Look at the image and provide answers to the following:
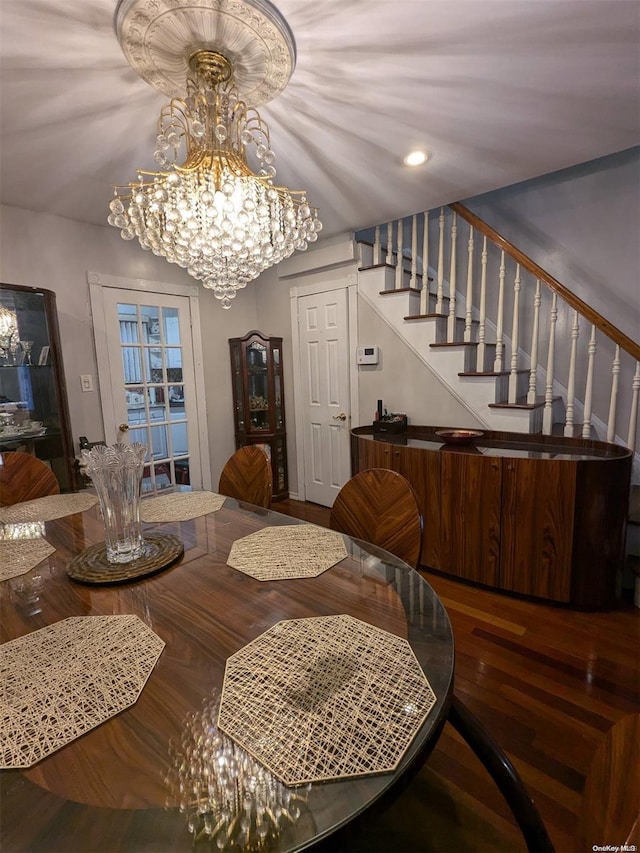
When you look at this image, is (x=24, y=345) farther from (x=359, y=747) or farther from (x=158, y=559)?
(x=359, y=747)

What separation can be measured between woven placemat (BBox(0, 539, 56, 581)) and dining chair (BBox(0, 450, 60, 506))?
0.68 metres

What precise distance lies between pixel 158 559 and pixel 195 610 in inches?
11.6

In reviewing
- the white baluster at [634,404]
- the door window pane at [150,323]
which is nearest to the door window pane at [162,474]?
the door window pane at [150,323]

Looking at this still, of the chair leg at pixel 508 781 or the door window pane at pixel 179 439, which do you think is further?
the door window pane at pixel 179 439

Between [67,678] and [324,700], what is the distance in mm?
466

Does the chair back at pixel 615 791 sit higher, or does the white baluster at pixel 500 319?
the white baluster at pixel 500 319

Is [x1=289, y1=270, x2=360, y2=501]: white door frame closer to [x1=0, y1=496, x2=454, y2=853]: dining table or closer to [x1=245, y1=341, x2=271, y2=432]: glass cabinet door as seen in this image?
[x1=245, y1=341, x2=271, y2=432]: glass cabinet door

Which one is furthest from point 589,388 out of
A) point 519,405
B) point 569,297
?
point 569,297

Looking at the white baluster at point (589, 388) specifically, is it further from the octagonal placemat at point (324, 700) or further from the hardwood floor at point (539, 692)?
the octagonal placemat at point (324, 700)

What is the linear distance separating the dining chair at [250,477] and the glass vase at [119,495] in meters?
0.72

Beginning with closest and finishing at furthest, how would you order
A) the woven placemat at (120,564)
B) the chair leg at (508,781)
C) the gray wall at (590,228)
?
the chair leg at (508,781), the woven placemat at (120,564), the gray wall at (590,228)

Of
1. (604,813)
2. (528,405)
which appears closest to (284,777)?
(604,813)

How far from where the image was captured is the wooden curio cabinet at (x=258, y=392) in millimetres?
3643

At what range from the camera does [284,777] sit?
53 cm
